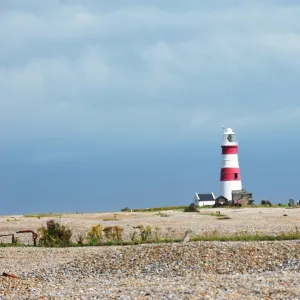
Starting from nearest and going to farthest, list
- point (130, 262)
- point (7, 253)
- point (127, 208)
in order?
point (130, 262)
point (7, 253)
point (127, 208)

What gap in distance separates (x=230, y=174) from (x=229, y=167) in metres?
0.66

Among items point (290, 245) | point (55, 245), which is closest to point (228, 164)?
point (55, 245)

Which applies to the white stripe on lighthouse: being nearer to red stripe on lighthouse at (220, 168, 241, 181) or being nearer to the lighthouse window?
red stripe on lighthouse at (220, 168, 241, 181)

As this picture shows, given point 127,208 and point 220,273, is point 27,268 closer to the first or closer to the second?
point 220,273

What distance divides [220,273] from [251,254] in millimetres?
1959

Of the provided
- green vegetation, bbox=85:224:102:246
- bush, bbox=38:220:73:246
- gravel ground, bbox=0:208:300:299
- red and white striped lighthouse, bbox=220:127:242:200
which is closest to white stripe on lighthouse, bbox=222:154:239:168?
red and white striped lighthouse, bbox=220:127:242:200

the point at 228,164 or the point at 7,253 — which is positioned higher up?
the point at 228,164

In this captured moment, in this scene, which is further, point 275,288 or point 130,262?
point 130,262

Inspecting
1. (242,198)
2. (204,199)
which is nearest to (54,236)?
(242,198)

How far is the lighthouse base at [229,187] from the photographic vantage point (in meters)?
61.2

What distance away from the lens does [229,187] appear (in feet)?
201

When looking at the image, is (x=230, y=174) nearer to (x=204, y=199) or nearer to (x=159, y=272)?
(x=204, y=199)

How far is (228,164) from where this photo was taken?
6219 cm

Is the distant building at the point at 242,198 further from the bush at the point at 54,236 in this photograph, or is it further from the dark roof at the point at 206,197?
the bush at the point at 54,236
